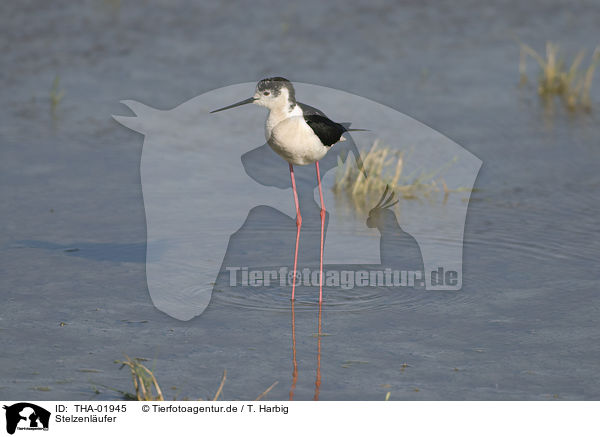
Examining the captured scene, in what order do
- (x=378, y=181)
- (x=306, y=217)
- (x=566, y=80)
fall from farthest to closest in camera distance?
(x=566, y=80), (x=378, y=181), (x=306, y=217)

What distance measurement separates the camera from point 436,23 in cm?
1140

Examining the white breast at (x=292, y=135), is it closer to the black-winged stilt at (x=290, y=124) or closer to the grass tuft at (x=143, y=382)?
the black-winged stilt at (x=290, y=124)

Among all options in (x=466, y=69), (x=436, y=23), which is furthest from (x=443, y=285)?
(x=436, y=23)

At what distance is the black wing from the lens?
550 centimetres

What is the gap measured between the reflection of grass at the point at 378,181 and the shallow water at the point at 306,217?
1.23ft

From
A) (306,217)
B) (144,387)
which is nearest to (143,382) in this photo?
(144,387)

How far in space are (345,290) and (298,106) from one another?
1.05 meters

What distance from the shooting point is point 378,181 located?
7.36 metres

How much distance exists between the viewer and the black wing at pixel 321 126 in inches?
217

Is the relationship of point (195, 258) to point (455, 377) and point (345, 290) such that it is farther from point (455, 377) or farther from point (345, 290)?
point (455, 377)
